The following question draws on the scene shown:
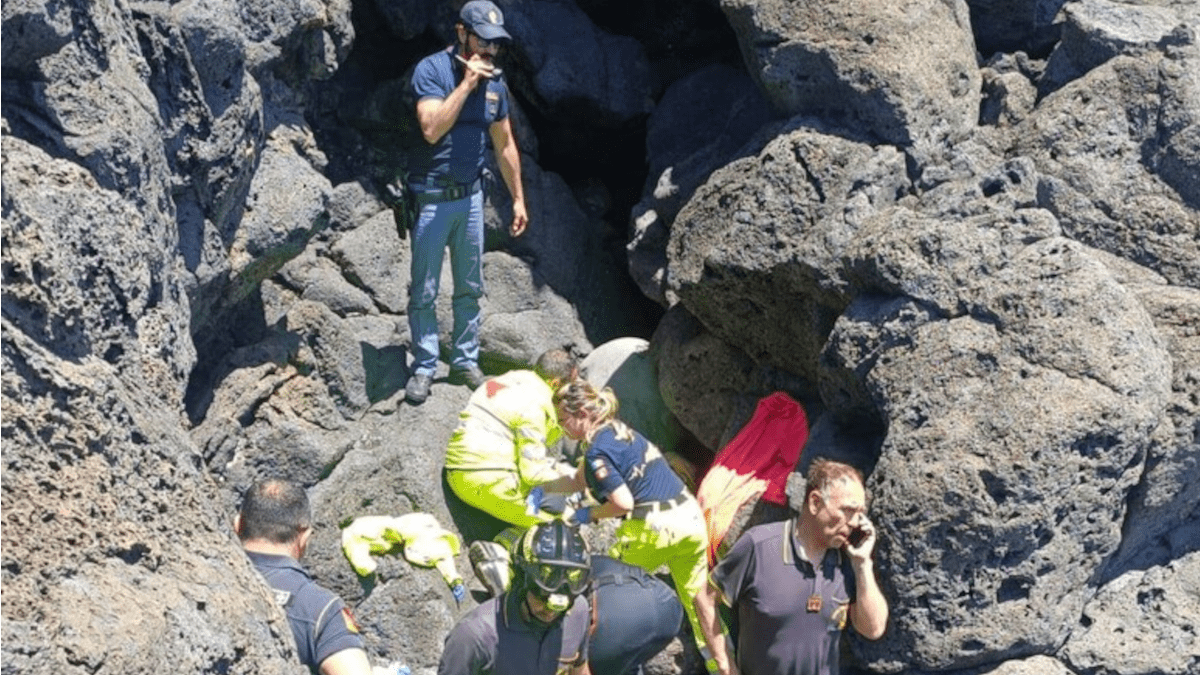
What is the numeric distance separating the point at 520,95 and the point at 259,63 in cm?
225

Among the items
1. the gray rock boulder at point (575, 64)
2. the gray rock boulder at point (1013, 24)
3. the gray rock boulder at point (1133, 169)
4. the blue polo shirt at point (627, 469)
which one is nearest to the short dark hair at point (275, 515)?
the blue polo shirt at point (627, 469)

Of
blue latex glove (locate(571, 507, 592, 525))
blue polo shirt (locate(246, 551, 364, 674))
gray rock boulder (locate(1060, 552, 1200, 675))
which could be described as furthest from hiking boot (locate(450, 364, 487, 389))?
gray rock boulder (locate(1060, 552, 1200, 675))

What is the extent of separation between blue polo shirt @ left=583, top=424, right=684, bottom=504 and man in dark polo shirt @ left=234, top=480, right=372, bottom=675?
5.58 ft

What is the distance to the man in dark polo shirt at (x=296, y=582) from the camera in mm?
6523

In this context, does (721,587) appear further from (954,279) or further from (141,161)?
(141,161)

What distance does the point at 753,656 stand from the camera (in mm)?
7707

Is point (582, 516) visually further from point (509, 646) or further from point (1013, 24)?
point (1013, 24)

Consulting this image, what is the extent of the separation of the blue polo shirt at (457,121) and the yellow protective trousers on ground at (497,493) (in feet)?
4.83

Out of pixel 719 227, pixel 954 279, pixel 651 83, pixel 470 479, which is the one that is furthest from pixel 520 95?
pixel 954 279

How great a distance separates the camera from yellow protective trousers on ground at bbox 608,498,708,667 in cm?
846

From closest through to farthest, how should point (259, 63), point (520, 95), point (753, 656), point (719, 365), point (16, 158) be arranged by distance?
point (16, 158)
point (753, 656)
point (259, 63)
point (719, 365)
point (520, 95)

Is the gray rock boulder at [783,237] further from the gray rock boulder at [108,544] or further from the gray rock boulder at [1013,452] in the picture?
the gray rock boulder at [108,544]

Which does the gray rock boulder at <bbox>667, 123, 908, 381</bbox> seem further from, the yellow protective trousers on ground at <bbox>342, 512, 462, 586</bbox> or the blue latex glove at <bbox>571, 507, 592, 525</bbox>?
the yellow protective trousers on ground at <bbox>342, 512, 462, 586</bbox>

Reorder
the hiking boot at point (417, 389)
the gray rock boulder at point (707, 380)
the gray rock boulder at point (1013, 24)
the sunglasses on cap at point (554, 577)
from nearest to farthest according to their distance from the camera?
the sunglasses on cap at point (554, 577)
the hiking boot at point (417, 389)
the gray rock boulder at point (707, 380)
the gray rock boulder at point (1013, 24)
